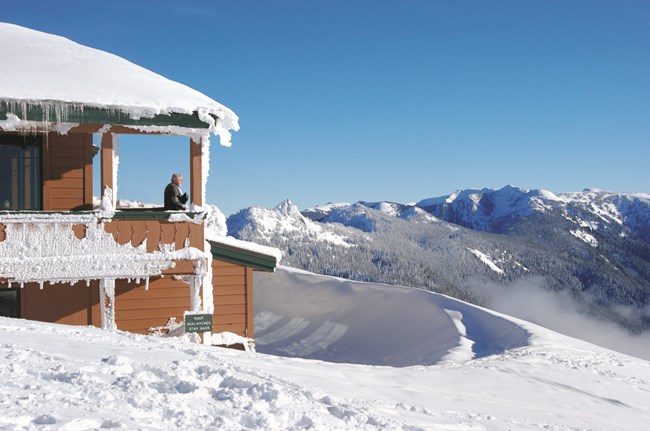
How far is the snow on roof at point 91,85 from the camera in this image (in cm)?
1037

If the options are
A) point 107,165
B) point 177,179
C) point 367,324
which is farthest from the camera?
point 367,324

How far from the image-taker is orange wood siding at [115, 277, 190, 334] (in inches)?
506

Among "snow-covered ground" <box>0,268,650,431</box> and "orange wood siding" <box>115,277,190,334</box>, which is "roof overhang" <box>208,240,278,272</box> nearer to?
"orange wood siding" <box>115,277,190,334</box>

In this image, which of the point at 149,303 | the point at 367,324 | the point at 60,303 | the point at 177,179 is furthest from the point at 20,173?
the point at 367,324

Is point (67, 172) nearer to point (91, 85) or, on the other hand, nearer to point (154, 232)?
point (91, 85)

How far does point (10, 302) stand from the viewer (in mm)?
12227

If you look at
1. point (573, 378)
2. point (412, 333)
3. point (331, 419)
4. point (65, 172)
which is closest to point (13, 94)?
point (65, 172)

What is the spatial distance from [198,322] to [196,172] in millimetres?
2786

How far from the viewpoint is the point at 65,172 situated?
40.0 ft

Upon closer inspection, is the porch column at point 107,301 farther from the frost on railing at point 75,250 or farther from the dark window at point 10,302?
the dark window at point 10,302

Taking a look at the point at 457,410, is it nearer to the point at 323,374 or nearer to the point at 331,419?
the point at 323,374

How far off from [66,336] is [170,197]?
4332mm

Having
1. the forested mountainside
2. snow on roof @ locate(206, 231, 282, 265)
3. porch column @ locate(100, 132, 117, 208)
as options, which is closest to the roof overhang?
snow on roof @ locate(206, 231, 282, 265)

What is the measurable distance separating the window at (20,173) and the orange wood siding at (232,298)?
3826 mm
